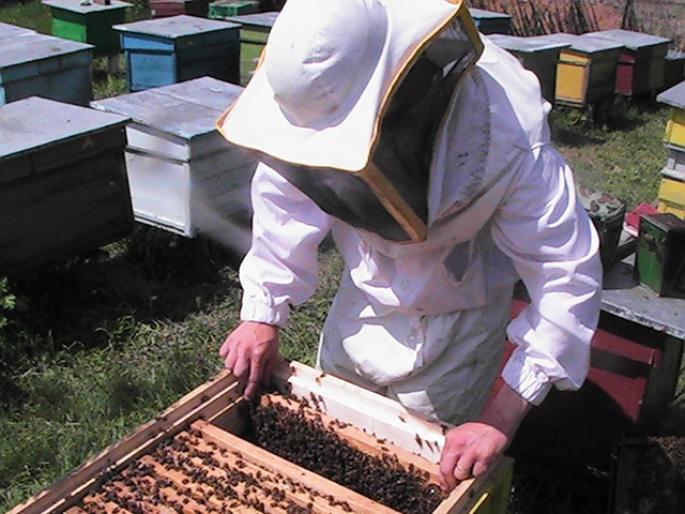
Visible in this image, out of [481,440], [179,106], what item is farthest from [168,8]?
[481,440]

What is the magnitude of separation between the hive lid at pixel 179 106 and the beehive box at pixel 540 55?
235cm

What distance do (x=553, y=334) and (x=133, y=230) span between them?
2.76 m

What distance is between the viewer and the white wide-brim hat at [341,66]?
46.9 inches

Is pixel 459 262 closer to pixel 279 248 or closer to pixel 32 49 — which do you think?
pixel 279 248

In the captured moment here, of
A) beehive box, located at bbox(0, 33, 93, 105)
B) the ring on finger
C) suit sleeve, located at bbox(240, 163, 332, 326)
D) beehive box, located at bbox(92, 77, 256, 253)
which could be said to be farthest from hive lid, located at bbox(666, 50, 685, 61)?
the ring on finger

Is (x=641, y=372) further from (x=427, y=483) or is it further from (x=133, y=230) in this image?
(x=133, y=230)

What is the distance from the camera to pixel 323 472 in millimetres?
1722

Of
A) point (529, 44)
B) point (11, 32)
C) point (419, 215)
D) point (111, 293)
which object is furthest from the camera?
point (529, 44)

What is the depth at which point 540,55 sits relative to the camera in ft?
19.5

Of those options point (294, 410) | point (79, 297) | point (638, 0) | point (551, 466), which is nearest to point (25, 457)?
point (79, 297)

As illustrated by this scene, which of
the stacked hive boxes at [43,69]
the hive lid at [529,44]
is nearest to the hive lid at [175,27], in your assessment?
the stacked hive boxes at [43,69]

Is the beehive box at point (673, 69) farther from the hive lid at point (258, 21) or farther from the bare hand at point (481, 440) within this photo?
the bare hand at point (481, 440)

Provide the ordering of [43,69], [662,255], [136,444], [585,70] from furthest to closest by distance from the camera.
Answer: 1. [585,70]
2. [43,69]
3. [662,255]
4. [136,444]

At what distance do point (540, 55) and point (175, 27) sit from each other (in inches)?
Result: 92.4
